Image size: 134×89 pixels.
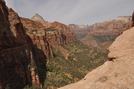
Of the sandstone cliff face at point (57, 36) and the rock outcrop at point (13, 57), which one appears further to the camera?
the sandstone cliff face at point (57, 36)

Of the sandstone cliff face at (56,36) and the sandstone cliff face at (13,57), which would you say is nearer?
the sandstone cliff face at (13,57)

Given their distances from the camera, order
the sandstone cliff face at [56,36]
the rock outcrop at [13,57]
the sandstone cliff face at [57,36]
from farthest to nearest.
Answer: the sandstone cliff face at [57,36], the sandstone cliff face at [56,36], the rock outcrop at [13,57]

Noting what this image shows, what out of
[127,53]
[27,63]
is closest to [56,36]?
[27,63]

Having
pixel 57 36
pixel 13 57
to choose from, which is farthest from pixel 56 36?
pixel 13 57

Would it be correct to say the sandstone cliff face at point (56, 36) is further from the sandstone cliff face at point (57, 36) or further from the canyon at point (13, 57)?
the canyon at point (13, 57)

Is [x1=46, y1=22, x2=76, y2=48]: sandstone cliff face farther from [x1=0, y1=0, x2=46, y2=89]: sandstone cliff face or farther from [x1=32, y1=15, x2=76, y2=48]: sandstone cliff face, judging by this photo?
[x1=0, y1=0, x2=46, y2=89]: sandstone cliff face

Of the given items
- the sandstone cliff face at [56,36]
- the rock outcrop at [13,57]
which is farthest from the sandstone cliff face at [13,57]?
the sandstone cliff face at [56,36]

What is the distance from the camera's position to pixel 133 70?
29.9 ft

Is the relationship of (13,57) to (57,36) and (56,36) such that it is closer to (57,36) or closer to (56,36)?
(56,36)

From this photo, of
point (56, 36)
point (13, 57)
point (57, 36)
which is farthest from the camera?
point (57, 36)

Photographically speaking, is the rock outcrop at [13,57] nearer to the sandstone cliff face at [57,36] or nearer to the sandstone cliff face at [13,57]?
the sandstone cliff face at [13,57]

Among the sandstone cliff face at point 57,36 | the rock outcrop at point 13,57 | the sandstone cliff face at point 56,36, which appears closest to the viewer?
the rock outcrop at point 13,57

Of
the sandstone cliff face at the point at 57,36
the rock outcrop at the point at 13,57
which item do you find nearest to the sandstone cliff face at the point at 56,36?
the sandstone cliff face at the point at 57,36

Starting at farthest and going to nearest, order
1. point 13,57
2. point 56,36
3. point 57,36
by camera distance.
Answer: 1. point 57,36
2. point 56,36
3. point 13,57
